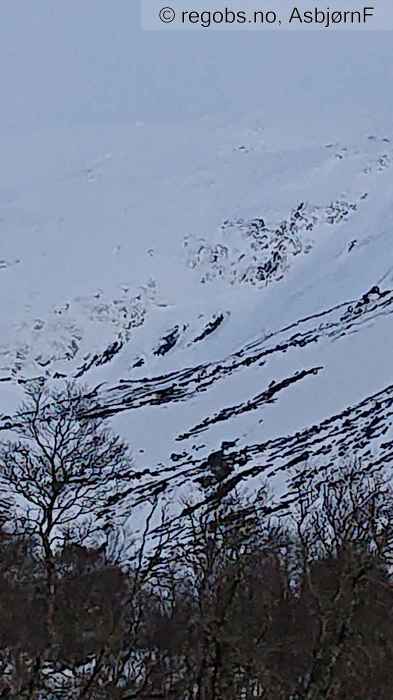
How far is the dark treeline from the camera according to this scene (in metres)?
12.9

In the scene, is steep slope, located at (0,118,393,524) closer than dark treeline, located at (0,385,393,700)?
No

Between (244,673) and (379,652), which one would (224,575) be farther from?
(379,652)

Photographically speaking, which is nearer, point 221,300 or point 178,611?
point 178,611

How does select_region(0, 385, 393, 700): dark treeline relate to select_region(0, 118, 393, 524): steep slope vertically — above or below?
below

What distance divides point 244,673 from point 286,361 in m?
68.4

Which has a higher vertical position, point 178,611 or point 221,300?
point 221,300

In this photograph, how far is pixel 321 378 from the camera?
76.6m

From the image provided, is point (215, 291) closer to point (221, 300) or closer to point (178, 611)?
point (221, 300)

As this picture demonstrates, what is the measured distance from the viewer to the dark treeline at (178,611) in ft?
42.4

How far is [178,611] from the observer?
19.2 m

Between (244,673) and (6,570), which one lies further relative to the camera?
(6,570)

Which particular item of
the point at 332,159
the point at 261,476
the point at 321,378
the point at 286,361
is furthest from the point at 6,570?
the point at 332,159

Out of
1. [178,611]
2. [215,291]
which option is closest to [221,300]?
[215,291]

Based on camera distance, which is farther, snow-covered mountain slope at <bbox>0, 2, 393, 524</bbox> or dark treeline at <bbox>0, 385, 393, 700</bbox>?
snow-covered mountain slope at <bbox>0, 2, 393, 524</bbox>
